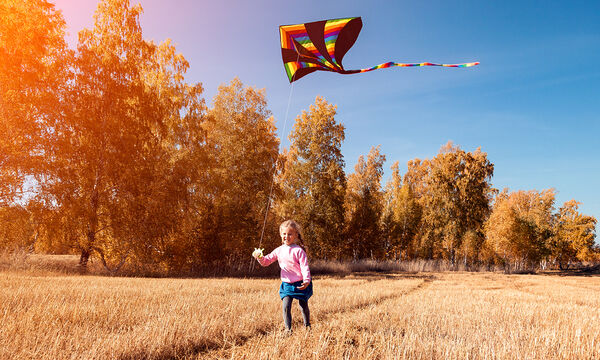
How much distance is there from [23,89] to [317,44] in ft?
43.9

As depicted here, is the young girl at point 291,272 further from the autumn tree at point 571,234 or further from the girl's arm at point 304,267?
the autumn tree at point 571,234

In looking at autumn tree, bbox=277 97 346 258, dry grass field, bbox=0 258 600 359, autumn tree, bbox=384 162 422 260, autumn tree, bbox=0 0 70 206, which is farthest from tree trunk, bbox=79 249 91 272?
autumn tree, bbox=384 162 422 260

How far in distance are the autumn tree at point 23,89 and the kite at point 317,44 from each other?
39.2ft

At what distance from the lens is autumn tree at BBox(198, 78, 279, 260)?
20453 millimetres

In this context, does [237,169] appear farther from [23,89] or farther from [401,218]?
[401,218]

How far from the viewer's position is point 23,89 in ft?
42.8

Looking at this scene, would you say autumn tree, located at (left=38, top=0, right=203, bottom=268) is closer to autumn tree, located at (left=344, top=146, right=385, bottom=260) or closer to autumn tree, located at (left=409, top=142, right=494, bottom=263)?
autumn tree, located at (left=344, top=146, right=385, bottom=260)

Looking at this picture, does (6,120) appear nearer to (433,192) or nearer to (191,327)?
(191,327)

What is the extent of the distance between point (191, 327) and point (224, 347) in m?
0.79

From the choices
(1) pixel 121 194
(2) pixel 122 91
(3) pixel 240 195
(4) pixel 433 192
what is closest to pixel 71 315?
(1) pixel 121 194

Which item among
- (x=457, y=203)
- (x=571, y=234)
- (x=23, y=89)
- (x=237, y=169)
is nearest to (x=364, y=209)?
(x=457, y=203)

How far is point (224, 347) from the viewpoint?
4852mm

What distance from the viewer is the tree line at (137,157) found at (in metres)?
13.1

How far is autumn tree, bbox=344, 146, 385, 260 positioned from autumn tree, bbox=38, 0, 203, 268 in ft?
73.6
